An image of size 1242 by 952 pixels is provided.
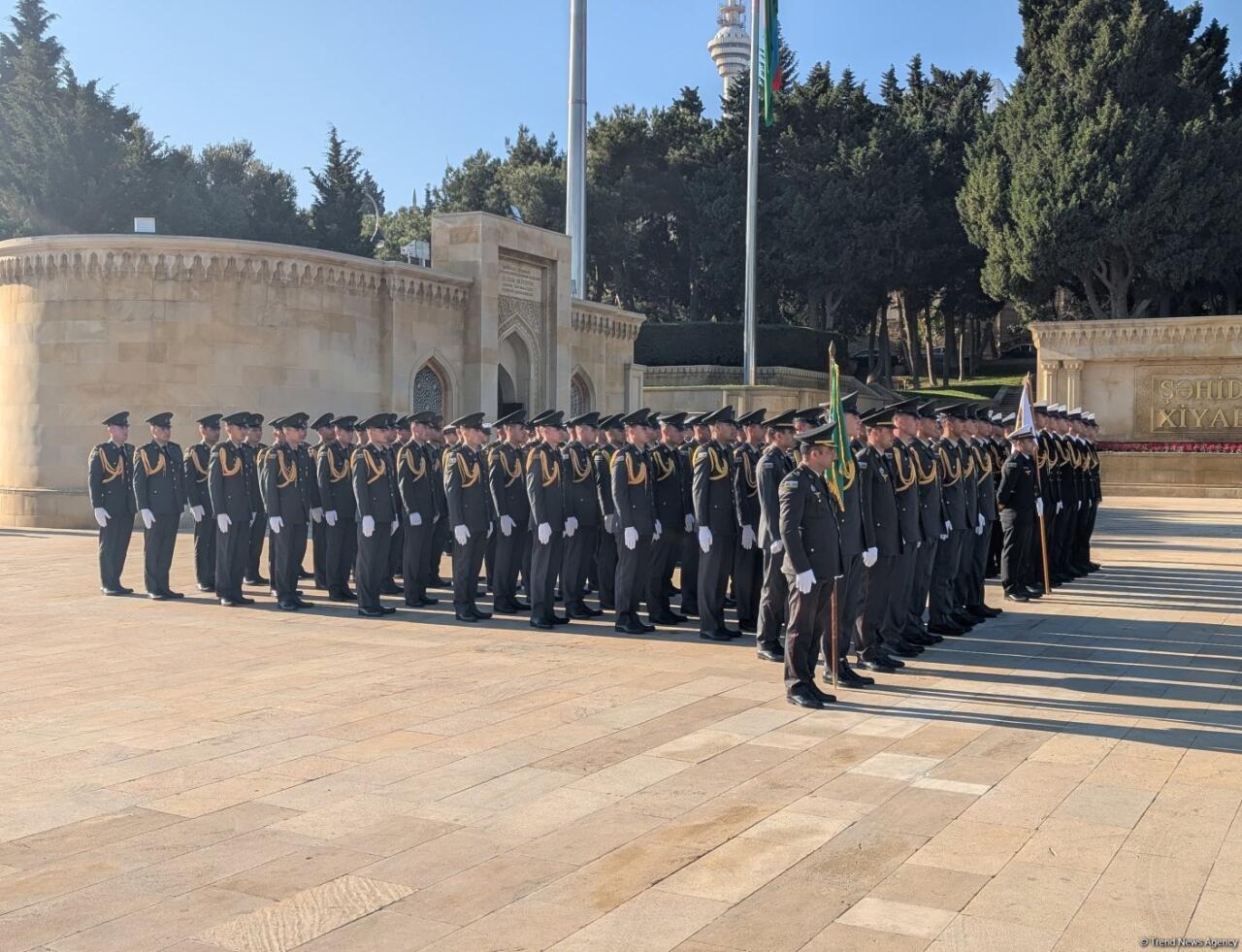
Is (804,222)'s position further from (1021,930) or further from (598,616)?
(1021,930)

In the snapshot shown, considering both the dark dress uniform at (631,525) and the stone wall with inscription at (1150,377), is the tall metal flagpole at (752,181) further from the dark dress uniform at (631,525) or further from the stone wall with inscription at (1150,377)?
the dark dress uniform at (631,525)

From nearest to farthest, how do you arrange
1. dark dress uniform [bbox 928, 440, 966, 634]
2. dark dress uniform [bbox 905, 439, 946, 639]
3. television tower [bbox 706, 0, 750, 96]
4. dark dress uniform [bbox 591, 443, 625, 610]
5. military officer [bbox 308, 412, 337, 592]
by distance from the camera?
1. dark dress uniform [bbox 905, 439, 946, 639]
2. dark dress uniform [bbox 928, 440, 966, 634]
3. dark dress uniform [bbox 591, 443, 625, 610]
4. military officer [bbox 308, 412, 337, 592]
5. television tower [bbox 706, 0, 750, 96]

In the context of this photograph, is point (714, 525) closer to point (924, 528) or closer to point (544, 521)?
point (544, 521)

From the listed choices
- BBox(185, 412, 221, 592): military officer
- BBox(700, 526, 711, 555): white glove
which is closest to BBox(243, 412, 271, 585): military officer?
BBox(185, 412, 221, 592): military officer

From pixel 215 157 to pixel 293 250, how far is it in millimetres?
39690

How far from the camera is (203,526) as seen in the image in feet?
43.0

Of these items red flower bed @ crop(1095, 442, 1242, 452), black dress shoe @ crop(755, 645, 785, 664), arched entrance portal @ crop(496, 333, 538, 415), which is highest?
arched entrance portal @ crop(496, 333, 538, 415)

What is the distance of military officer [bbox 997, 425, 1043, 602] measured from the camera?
1236 centimetres

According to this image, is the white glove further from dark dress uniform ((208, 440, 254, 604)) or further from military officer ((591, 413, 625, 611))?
dark dress uniform ((208, 440, 254, 604))

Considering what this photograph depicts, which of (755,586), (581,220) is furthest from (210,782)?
(581,220)

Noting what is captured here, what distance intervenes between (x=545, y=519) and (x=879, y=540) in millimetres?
3147

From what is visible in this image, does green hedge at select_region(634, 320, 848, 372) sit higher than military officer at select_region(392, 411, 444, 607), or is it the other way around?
green hedge at select_region(634, 320, 848, 372)

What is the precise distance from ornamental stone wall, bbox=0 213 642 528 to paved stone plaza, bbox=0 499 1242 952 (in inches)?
411

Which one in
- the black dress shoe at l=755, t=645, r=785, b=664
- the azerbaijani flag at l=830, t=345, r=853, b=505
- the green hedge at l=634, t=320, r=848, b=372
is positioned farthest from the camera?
the green hedge at l=634, t=320, r=848, b=372
